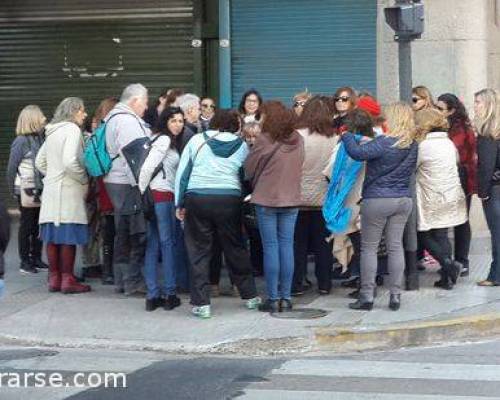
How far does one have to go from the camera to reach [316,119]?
10.0 m

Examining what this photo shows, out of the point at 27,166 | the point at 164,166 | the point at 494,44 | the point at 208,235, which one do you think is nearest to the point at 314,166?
the point at 208,235

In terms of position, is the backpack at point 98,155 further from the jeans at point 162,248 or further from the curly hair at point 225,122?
the curly hair at point 225,122

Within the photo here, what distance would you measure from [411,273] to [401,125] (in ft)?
5.59

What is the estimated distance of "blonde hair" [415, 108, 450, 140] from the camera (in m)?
9.92

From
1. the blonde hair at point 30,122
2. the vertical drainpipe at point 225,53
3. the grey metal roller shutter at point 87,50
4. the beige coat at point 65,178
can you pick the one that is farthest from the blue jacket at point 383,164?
the grey metal roller shutter at point 87,50

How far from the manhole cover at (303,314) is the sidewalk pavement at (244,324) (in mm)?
98

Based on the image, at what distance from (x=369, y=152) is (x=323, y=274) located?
1.59 meters

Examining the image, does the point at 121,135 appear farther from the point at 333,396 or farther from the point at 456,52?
the point at 456,52

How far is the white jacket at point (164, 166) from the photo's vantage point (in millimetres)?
→ 9531

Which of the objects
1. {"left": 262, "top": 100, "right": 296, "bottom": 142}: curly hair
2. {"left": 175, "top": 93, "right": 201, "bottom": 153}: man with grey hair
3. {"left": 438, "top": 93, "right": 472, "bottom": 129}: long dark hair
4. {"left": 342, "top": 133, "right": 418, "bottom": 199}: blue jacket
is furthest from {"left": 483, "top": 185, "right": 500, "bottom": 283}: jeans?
{"left": 175, "top": 93, "right": 201, "bottom": 153}: man with grey hair

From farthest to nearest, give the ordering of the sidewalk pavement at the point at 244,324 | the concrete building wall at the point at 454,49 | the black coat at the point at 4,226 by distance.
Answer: the concrete building wall at the point at 454,49
the sidewalk pavement at the point at 244,324
the black coat at the point at 4,226

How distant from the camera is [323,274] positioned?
1024 cm

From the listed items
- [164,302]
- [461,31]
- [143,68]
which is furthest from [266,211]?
[143,68]

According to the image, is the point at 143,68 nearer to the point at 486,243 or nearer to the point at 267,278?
the point at 486,243
